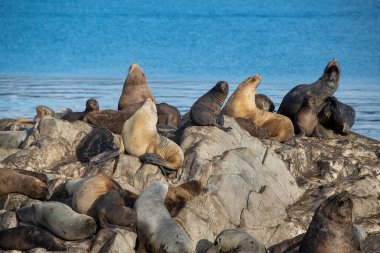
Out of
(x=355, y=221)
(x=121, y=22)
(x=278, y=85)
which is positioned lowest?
(x=121, y=22)

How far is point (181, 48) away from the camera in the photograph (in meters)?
56.2

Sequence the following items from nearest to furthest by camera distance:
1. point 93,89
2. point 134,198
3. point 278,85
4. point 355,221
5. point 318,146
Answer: point 134,198 < point 355,221 < point 318,146 < point 93,89 < point 278,85

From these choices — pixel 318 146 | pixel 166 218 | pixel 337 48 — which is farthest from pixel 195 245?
pixel 337 48

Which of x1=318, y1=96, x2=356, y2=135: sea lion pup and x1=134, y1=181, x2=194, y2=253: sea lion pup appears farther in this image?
x1=318, y1=96, x2=356, y2=135: sea lion pup

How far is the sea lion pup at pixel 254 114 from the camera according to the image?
13617mm

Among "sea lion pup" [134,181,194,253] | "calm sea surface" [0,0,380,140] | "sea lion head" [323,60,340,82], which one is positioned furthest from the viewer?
"calm sea surface" [0,0,380,140]

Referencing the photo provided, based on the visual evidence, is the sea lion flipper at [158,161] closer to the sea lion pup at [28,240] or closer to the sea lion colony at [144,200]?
the sea lion colony at [144,200]

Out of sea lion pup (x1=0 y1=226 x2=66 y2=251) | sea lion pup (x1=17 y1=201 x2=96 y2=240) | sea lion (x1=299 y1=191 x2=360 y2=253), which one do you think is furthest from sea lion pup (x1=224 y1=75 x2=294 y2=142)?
sea lion pup (x1=0 y1=226 x2=66 y2=251)

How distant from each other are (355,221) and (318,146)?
7.12 feet

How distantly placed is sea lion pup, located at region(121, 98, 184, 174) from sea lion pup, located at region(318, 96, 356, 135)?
4.01 metres

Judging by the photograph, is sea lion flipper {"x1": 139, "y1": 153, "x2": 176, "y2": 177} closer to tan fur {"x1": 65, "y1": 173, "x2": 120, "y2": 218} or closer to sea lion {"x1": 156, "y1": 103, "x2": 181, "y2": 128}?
tan fur {"x1": 65, "y1": 173, "x2": 120, "y2": 218}

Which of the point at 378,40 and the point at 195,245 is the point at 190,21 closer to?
the point at 378,40

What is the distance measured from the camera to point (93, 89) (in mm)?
Answer: 28922

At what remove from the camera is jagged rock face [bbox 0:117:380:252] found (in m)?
10.4
